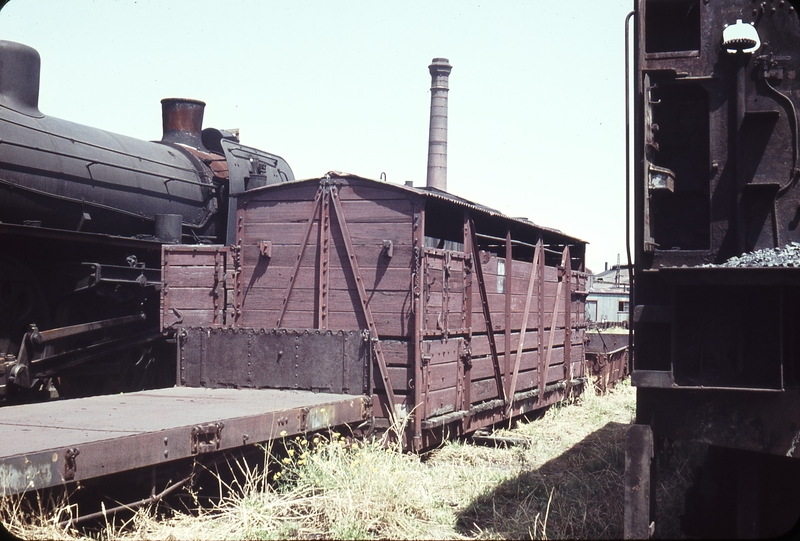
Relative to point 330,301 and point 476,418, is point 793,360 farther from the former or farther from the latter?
point 476,418

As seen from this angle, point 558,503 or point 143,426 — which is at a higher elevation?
point 143,426

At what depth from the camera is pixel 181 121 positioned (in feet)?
42.2

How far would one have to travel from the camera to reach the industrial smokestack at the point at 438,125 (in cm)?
2569

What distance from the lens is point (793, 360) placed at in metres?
3.76

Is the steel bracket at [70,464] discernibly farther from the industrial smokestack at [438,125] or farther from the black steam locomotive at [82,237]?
the industrial smokestack at [438,125]

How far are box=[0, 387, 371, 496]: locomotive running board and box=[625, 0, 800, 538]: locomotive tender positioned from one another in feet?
8.85

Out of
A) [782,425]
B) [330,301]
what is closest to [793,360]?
[782,425]

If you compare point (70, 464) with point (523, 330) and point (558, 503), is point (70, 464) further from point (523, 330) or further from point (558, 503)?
point (523, 330)

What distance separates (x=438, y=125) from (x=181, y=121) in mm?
14243

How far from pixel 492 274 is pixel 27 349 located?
5.27m

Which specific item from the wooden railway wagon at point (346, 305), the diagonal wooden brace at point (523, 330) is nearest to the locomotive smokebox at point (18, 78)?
the wooden railway wagon at point (346, 305)

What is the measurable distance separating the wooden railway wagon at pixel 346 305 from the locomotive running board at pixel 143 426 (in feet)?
1.37

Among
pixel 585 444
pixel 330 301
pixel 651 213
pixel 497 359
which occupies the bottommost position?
pixel 585 444

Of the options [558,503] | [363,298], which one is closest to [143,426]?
[558,503]
